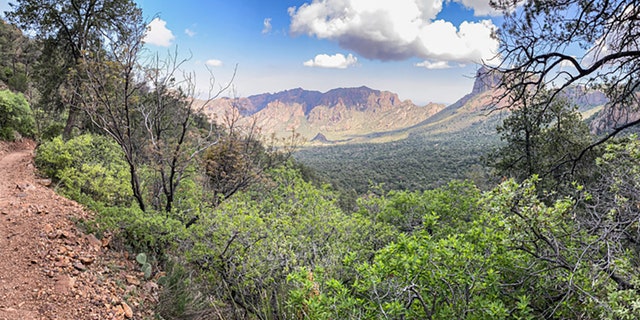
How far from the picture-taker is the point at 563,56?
13.6ft

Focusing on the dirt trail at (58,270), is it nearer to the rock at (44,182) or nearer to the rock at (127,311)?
the rock at (127,311)

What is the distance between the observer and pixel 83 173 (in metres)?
8.27

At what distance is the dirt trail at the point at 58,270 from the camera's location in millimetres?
3973

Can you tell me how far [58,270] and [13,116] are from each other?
1179 centimetres

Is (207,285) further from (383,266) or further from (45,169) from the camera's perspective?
Answer: (45,169)

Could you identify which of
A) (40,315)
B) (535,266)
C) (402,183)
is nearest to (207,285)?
(40,315)

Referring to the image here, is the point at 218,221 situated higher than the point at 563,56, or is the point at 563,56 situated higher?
the point at 563,56

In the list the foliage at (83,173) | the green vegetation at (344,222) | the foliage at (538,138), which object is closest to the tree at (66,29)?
the green vegetation at (344,222)

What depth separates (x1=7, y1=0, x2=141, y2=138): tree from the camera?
12055 mm

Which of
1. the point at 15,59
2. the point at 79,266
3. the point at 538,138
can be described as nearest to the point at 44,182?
the point at 79,266

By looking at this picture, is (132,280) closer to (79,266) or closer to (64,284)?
(79,266)

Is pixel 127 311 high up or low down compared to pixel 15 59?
down

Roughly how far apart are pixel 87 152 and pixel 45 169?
1.07 metres

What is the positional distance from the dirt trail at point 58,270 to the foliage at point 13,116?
7751mm
